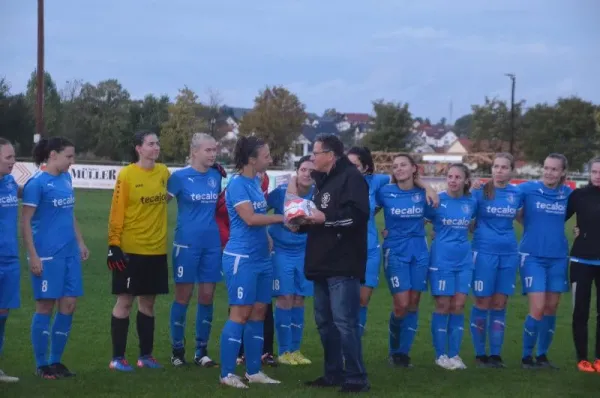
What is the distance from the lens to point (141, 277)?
782 centimetres

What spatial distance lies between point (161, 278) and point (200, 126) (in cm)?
5175

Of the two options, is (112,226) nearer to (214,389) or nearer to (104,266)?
(214,389)

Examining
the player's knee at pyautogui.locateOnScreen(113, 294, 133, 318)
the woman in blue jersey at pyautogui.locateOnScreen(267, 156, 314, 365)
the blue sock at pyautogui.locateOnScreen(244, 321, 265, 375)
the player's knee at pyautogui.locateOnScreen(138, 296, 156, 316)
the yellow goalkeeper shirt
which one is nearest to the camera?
the blue sock at pyautogui.locateOnScreen(244, 321, 265, 375)

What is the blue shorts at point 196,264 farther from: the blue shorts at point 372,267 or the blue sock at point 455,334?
the blue sock at point 455,334

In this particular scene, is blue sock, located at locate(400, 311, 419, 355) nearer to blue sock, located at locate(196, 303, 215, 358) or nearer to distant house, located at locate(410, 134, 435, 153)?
blue sock, located at locate(196, 303, 215, 358)

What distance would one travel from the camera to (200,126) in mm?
59062

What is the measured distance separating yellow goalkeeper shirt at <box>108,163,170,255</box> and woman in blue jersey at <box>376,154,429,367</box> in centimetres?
224

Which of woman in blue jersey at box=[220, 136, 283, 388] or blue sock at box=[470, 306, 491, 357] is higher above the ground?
woman in blue jersey at box=[220, 136, 283, 388]

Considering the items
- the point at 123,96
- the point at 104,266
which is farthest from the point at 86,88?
the point at 104,266

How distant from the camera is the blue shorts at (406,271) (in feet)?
27.5

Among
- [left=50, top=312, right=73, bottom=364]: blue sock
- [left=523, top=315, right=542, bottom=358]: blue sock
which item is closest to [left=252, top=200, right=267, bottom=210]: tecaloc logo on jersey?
[left=50, top=312, right=73, bottom=364]: blue sock

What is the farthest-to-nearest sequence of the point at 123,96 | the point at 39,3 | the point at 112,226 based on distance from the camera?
the point at 123,96 → the point at 39,3 → the point at 112,226

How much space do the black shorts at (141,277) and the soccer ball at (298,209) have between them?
1.68 metres

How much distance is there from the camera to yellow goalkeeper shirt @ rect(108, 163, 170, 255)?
773cm
